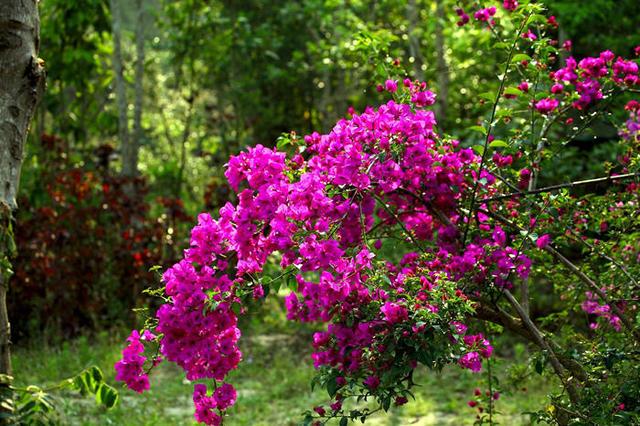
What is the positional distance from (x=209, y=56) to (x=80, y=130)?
2.72 meters

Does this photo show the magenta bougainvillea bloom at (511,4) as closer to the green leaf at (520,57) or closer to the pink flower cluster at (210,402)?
the green leaf at (520,57)

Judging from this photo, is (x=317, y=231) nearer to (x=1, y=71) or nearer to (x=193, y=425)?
(x=1, y=71)

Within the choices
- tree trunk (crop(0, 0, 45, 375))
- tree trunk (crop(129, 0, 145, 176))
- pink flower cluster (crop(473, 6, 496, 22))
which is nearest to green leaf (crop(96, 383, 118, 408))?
tree trunk (crop(0, 0, 45, 375))

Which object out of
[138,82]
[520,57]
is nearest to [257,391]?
[520,57]

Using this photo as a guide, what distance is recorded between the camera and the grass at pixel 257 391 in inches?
179

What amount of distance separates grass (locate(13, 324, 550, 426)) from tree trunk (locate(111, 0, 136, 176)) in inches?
66.6

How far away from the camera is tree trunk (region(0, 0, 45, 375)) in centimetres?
241

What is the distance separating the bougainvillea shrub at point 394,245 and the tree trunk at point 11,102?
1.42ft

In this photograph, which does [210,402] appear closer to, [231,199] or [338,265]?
[338,265]

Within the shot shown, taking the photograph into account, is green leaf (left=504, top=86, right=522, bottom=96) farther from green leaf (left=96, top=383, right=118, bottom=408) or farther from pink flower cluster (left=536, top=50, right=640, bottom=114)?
green leaf (left=96, top=383, right=118, bottom=408)

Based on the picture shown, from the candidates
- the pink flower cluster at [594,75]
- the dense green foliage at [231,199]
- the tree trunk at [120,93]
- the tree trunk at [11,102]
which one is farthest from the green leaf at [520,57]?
the tree trunk at [120,93]

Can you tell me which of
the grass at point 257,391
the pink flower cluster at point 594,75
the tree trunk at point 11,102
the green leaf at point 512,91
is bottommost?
the grass at point 257,391

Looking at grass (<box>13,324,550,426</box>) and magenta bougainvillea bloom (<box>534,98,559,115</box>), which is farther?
grass (<box>13,324,550,426</box>)

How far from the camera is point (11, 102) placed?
2.45 m
